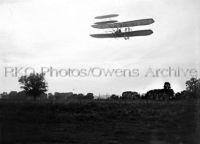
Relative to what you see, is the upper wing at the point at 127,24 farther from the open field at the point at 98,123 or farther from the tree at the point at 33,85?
the tree at the point at 33,85

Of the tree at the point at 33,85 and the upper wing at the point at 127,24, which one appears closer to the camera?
the upper wing at the point at 127,24

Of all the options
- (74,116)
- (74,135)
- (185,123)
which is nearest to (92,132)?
(74,135)

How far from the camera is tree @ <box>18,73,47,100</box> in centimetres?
7819

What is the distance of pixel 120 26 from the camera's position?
5159 centimetres

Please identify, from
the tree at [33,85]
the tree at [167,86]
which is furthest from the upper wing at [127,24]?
the tree at [33,85]

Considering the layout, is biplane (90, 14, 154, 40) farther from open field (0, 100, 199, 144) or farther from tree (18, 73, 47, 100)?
tree (18, 73, 47, 100)

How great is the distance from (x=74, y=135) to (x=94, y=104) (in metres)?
14.9

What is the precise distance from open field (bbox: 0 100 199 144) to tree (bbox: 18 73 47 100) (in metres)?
29.3

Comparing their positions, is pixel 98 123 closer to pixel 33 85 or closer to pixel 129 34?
pixel 129 34

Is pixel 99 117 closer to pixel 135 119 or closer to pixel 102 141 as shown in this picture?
pixel 135 119

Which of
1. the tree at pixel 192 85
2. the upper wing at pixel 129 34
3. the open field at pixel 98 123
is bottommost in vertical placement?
the open field at pixel 98 123

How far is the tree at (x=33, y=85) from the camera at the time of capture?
78188 millimetres

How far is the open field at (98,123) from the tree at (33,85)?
29.3 meters

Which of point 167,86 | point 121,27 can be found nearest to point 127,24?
point 121,27
